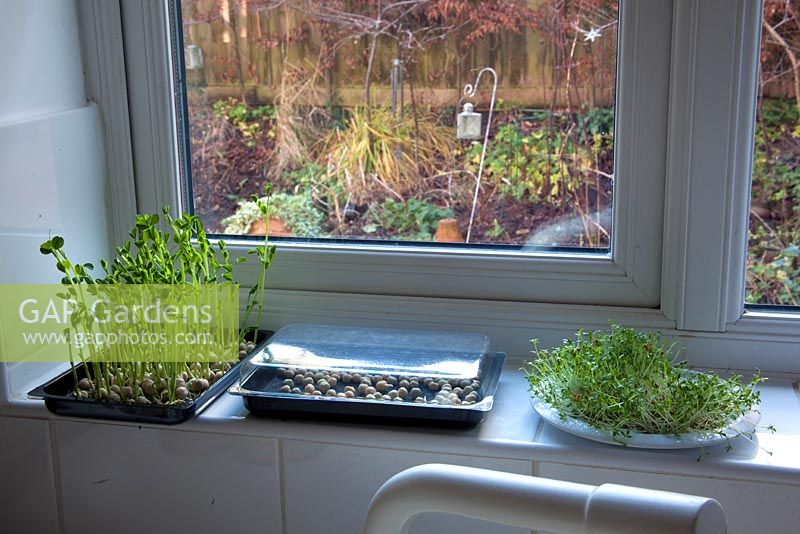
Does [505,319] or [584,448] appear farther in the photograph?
[505,319]

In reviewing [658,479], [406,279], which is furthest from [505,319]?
[658,479]

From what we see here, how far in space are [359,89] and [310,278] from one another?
32cm

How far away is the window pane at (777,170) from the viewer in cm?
122

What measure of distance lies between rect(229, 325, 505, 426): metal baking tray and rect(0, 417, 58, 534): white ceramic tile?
31cm

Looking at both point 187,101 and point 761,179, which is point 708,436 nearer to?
point 761,179

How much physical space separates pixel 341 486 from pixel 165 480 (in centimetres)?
25

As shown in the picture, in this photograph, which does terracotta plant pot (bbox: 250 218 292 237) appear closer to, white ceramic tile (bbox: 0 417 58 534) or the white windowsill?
the white windowsill

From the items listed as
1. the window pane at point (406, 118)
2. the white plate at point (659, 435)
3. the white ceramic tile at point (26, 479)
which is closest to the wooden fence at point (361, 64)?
the window pane at point (406, 118)

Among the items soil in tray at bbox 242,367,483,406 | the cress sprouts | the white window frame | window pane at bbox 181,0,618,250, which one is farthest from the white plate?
window pane at bbox 181,0,618,250

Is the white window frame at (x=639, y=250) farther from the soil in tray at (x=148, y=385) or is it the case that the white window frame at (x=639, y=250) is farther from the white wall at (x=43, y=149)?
the soil in tray at (x=148, y=385)

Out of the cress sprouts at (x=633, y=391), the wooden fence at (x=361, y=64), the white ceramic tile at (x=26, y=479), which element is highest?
the wooden fence at (x=361, y=64)

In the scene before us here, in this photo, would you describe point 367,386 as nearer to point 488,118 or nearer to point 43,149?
point 488,118

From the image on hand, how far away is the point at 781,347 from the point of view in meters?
1.30

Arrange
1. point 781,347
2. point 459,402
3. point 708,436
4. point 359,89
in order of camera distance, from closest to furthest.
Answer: point 708,436 → point 459,402 → point 781,347 → point 359,89
